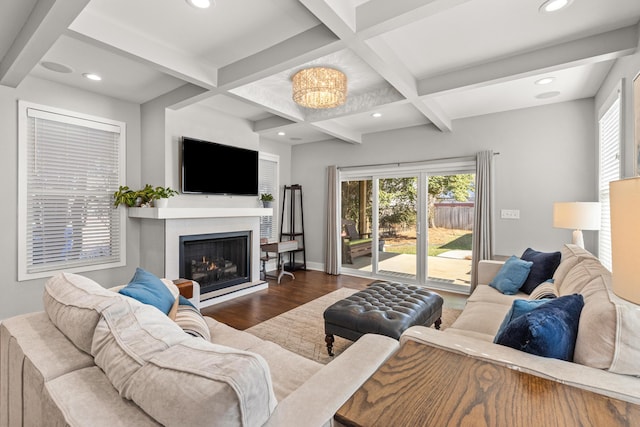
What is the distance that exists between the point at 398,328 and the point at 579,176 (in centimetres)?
332

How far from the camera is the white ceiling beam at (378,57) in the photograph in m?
1.88

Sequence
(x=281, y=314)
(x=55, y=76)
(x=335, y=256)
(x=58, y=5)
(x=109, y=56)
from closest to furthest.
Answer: (x=58, y=5)
(x=109, y=56)
(x=55, y=76)
(x=281, y=314)
(x=335, y=256)

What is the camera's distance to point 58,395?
0.91 meters

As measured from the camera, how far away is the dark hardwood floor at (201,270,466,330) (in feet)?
11.5

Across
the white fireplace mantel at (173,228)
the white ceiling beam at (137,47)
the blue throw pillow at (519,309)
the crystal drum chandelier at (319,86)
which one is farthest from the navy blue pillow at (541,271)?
the white ceiling beam at (137,47)

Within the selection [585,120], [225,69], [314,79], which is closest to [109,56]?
[225,69]

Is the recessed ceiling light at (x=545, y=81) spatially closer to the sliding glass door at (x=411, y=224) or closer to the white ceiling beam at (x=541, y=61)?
the white ceiling beam at (x=541, y=61)

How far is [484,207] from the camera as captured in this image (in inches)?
168

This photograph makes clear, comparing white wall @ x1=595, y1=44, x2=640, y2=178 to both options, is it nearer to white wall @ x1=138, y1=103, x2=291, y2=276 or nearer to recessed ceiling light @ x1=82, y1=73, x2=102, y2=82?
white wall @ x1=138, y1=103, x2=291, y2=276

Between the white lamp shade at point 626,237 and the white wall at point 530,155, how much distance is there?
149 inches


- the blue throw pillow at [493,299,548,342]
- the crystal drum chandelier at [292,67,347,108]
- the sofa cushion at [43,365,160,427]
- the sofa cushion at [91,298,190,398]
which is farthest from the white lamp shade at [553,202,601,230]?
the sofa cushion at [43,365,160,427]

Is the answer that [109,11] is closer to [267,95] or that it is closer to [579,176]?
[267,95]

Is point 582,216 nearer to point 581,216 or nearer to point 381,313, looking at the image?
point 581,216

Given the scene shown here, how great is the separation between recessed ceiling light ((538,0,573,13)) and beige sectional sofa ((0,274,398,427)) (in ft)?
7.82
